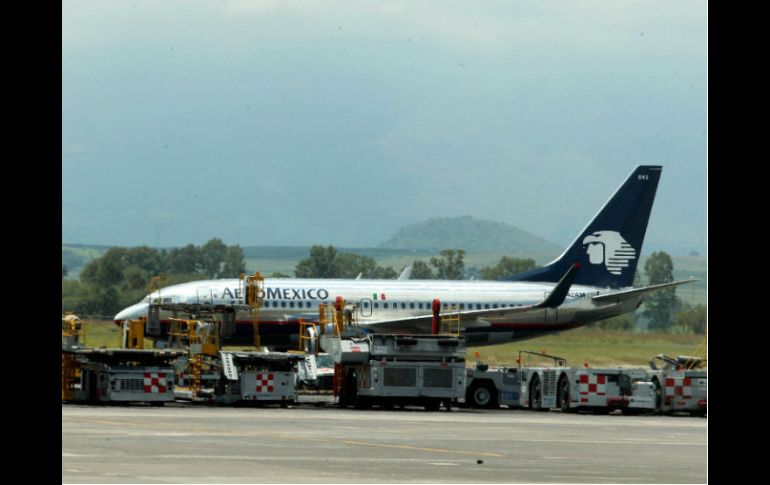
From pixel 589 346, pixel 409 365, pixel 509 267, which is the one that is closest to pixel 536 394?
pixel 409 365

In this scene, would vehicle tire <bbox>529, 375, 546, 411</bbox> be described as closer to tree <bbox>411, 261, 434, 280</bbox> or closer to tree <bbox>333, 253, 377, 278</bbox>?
tree <bbox>333, 253, 377, 278</bbox>

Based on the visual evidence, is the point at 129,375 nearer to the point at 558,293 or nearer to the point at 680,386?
the point at 680,386

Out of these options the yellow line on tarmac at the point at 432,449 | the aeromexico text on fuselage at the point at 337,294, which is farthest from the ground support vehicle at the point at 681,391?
the aeromexico text on fuselage at the point at 337,294

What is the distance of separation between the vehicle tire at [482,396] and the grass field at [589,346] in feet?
97.5

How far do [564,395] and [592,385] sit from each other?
3.39ft

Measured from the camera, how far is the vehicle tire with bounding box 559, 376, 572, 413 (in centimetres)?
3616

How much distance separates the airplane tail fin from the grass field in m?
11.4

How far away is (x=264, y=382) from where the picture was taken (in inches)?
1374

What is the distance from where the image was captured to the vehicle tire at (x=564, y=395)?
36.2 meters

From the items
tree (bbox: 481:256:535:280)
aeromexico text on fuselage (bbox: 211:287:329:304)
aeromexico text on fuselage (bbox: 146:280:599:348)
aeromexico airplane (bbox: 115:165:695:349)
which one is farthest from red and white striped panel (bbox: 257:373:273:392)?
tree (bbox: 481:256:535:280)
